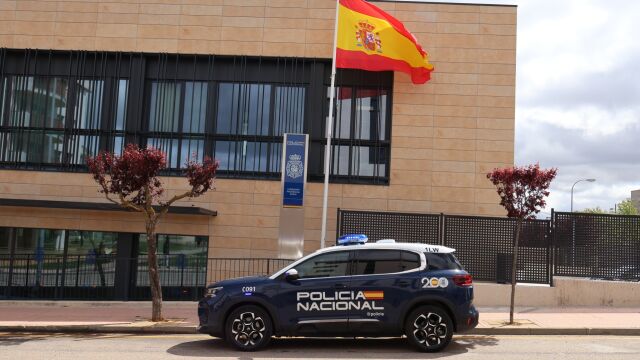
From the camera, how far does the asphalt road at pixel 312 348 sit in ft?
30.1

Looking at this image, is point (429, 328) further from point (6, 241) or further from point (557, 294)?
point (6, 241)

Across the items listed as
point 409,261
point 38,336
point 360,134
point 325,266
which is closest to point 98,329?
point 38,336

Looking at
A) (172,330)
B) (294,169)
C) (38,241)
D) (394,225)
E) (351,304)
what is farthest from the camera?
(38,241)

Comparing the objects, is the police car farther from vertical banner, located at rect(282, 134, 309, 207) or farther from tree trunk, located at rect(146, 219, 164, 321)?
vertical banner, located at rect(282, 134, 309, 207)

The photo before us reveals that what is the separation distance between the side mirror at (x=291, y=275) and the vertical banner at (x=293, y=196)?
701cm

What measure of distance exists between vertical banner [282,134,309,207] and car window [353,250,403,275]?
723cm

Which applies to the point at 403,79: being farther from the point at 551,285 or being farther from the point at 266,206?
the point at 551,285

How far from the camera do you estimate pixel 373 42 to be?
17766mm

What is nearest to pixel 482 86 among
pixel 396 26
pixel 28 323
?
pixel 396 26

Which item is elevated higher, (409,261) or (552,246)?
(552,246)

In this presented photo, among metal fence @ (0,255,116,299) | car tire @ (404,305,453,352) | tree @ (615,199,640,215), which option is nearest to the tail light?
car tire @ (404,305,453,352)

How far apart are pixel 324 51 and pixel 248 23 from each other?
264 cm

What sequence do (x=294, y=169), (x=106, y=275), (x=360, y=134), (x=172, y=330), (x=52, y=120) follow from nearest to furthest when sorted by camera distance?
(x=172, y=330) < (x=294, y=169) < (x=106, y=275) < (x=360, y=134) < (x=52, y=120)

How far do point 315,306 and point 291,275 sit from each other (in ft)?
2.05
